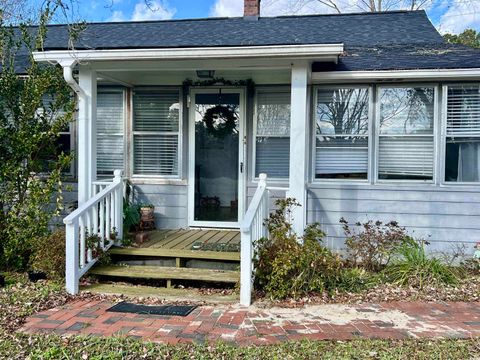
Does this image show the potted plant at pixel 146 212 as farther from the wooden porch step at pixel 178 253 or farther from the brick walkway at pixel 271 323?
the brick walkway at pixel 271 323

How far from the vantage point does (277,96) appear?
6.79 metres

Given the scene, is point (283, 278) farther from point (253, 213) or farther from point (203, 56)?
point (203, 56)

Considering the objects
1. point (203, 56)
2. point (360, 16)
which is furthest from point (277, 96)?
point (360, 16)

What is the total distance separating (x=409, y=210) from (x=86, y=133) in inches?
186

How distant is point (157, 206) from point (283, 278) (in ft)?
10.2

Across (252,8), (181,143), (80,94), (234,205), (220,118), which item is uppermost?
(252,8)

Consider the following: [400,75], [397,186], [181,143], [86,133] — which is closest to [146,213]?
[181,143]

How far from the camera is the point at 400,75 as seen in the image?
19.1 feet

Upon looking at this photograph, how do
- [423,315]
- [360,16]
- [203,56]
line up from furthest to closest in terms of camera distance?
[360,16]
[203,56]
[423,315]

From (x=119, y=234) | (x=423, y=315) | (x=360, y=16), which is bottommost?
(x=423, y=315)

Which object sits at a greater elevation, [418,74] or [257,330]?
[418,74]

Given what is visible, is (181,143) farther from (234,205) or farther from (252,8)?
(252,8)

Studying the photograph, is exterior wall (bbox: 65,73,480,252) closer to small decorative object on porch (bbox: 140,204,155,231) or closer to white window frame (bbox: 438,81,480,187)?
white window frame (bbox: 438,81,480,187)

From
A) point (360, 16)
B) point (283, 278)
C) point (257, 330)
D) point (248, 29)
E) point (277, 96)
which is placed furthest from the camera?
point (360, 16)
